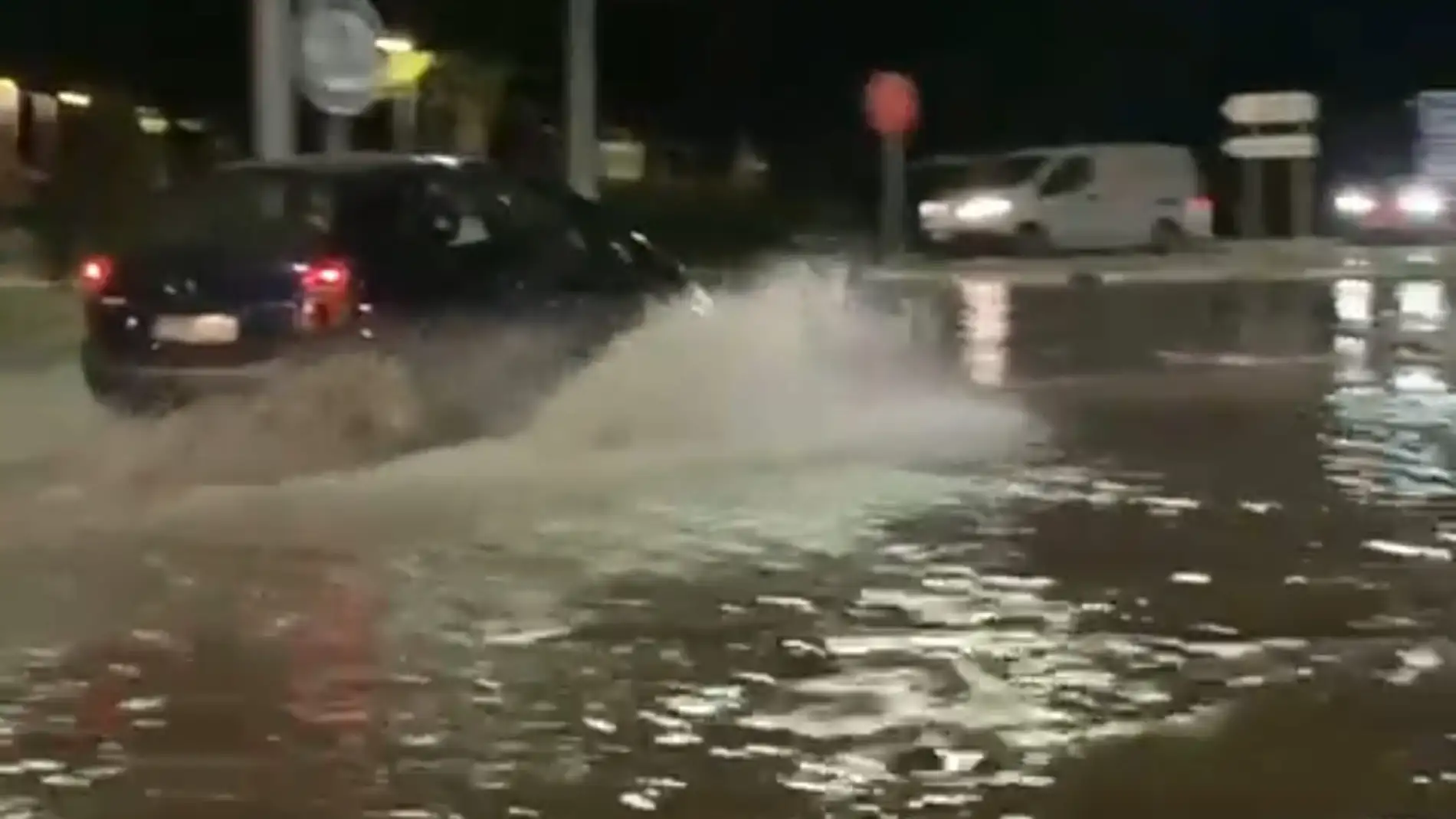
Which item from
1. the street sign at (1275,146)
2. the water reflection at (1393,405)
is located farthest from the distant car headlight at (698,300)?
the street sign at (1275,146)

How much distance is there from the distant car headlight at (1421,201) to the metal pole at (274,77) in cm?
2365

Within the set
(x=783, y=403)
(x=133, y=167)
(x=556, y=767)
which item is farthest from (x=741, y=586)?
(x=133, y=167)

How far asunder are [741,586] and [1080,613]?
3.96 feet

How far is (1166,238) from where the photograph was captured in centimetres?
3919

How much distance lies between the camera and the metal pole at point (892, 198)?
36.4m

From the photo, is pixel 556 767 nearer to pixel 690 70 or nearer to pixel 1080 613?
pixel 1080 613

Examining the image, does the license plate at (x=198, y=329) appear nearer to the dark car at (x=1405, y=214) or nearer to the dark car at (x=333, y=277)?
the dark car at (x=333, y=277)

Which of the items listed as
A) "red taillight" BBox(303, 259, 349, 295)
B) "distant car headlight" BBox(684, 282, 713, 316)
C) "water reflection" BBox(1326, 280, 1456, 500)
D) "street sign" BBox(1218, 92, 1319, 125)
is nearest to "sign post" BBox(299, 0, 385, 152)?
"distant car headlight" BBox(684, 282, 713, 316)

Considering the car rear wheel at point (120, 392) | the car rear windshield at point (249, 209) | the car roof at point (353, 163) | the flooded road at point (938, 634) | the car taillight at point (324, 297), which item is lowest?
the flooded road at point (938, 634)

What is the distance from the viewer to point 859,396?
52.9 feet

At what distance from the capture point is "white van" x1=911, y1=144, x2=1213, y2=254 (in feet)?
123

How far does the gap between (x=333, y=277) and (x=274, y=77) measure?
6.44 m

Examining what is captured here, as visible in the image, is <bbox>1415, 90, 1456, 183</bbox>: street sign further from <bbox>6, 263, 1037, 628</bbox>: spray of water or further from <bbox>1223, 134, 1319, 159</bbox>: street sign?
<bbox>6, 263, 1037, 628</bbox>: spray of water

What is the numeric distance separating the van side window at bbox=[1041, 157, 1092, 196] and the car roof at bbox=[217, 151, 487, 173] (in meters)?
24.0
